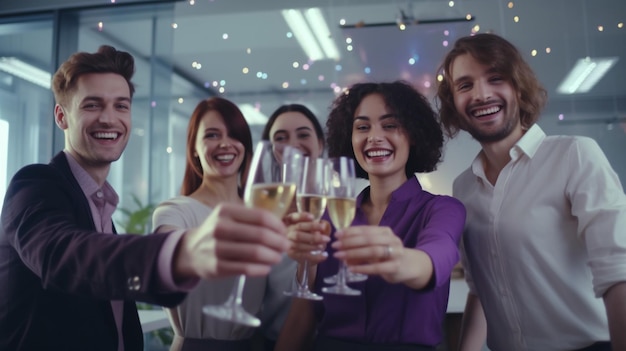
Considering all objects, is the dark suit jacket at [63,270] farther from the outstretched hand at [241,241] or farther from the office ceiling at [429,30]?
the office ceiling at [429,30]

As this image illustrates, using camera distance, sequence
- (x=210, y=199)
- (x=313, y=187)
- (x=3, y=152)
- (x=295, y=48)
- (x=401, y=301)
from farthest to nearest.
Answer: (x=295, y=48) → (x=3, y=152) → (x=210, y=199) → (x=401, y=301) → (x=313, y=187)

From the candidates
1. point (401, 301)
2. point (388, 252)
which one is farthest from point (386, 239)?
point (401, 301)

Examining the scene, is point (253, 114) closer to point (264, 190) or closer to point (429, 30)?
point (429, 30)

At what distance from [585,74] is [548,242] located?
3026 millimetres

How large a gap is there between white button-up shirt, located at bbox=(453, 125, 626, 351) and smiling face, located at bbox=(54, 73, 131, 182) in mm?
1105

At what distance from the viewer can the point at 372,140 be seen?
1523mm

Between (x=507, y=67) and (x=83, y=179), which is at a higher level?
(x=507, y=67)

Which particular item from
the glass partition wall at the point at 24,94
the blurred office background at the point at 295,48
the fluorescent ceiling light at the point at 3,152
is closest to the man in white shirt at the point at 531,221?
the blurred office background at the point at 295,48

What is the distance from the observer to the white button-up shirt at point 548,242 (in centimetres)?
141

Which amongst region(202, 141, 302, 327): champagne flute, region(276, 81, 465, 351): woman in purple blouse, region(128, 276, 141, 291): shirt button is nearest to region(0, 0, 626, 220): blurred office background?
region(276, 81, 465, 351): woman in purple blouse

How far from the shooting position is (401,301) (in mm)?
1361

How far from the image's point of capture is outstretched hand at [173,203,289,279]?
2.46 feet

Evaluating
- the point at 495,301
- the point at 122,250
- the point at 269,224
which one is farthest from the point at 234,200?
the point at 269,224

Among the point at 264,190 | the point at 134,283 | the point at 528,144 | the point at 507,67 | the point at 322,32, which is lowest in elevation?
the point at 134,283
